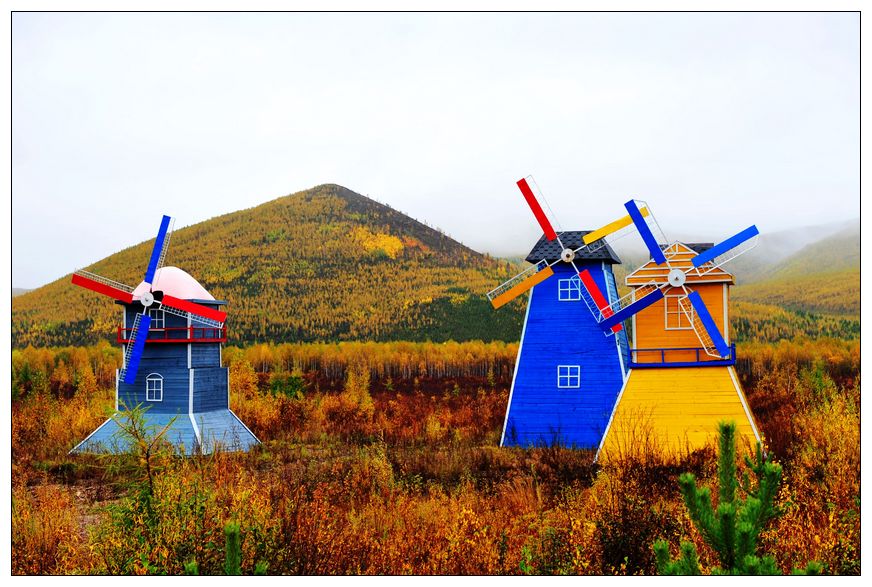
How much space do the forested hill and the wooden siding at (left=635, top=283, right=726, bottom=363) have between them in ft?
99.4

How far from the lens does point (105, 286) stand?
63.1ft

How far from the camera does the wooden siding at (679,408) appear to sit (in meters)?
16.1

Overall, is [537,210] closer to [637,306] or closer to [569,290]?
[569,290]

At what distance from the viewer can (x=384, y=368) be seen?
40312mm

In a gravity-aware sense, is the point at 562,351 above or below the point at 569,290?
below

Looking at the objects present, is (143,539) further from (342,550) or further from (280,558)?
(342,550)

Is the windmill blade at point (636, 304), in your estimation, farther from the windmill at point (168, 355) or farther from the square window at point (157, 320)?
the square window at point (157, 320)

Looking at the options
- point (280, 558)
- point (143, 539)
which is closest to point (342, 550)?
point (280, 558)

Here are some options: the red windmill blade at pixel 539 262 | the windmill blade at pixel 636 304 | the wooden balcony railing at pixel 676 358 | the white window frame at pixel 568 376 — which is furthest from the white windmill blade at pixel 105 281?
the wooden balcony railing at pixel 676 358

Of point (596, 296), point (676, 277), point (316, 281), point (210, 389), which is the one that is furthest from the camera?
point (316, 281)

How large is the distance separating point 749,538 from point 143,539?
6.17 metres

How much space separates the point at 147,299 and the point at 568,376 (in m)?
10.1

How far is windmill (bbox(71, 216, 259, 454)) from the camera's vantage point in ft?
62.6

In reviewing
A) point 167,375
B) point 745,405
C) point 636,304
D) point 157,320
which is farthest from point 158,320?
point 745,405
